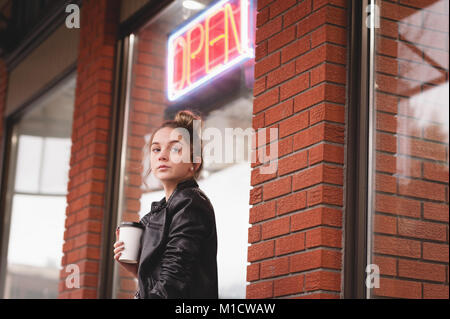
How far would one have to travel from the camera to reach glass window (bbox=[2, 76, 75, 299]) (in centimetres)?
657

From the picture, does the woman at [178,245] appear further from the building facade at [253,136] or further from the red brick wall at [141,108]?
the red brick wall at [141,108]

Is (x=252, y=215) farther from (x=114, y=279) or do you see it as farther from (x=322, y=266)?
(x=114, y=279)

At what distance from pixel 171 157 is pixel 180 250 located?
51 cm

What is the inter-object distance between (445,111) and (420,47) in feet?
0.95

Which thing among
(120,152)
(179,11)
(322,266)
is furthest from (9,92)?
(322,266)

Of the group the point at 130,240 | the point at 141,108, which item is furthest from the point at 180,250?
the point at 141,108

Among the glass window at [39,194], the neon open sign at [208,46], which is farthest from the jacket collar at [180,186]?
the glass window at [39,194]

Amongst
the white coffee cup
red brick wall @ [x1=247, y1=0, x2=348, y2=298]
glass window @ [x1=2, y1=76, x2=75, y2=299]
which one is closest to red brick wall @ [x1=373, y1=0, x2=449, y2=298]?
red brick wall @ [x1=247, y1=0, x2=348, y2=298]

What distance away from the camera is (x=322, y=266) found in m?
3.05

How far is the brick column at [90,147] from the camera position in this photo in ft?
17.5

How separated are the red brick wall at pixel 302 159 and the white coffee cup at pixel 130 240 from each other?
2.00ft

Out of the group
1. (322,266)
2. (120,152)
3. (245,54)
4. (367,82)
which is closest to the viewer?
(322,266)

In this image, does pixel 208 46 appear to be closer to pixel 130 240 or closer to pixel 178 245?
pixel 130 240

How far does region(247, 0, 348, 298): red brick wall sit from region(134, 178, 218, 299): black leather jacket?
0.38m
